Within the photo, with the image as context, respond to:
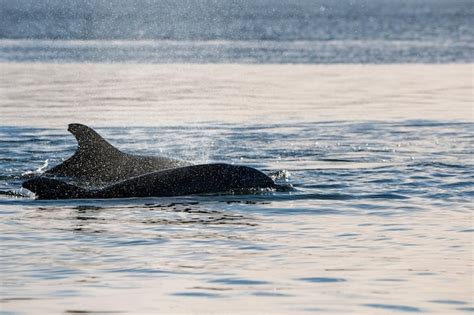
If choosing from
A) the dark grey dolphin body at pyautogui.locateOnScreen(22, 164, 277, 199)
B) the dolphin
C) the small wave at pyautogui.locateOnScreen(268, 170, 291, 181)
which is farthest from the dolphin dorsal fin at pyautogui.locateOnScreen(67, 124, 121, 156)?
the small wave at pyautogui.locateOnScreen(268, 170, 291, 181)

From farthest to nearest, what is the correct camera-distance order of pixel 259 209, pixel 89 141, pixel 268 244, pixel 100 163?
1. pixel 100 163
2. pixel 89 141
3. pixel 259 209
4. pixel 268 244

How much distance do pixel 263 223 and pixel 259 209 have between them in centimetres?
103

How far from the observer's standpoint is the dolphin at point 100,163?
701 inches

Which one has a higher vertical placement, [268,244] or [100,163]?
[100,163]

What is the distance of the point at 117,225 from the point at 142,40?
75920 mm

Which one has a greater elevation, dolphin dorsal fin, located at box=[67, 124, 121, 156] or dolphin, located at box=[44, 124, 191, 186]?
dolphin dorsal fin, located at box=[67, 124, 121, 156]

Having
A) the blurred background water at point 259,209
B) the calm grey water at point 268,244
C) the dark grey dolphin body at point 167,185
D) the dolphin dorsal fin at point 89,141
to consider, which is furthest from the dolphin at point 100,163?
the dark grey dolphin body at point 167,185

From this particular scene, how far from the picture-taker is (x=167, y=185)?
16.4 m

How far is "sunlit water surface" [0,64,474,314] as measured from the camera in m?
11.0

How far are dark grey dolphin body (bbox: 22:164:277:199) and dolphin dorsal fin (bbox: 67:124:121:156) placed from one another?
1586 mm

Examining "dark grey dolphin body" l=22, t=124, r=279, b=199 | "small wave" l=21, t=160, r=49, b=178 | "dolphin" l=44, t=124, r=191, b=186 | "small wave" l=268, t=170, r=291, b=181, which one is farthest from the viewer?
"small wave" l=21, t=160, r=49, b=178

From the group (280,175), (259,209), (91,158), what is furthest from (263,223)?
(91,158)

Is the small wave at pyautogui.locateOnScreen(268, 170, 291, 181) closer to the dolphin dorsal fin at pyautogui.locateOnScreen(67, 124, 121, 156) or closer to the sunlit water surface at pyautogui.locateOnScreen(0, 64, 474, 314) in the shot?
the sunlit water surface at pyautogui.locateOnScreen(0, 64, 474, 314)

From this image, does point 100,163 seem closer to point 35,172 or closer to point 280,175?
point 35,172
